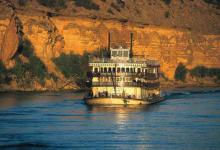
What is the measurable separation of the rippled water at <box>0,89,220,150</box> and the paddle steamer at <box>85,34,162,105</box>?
4.99ft

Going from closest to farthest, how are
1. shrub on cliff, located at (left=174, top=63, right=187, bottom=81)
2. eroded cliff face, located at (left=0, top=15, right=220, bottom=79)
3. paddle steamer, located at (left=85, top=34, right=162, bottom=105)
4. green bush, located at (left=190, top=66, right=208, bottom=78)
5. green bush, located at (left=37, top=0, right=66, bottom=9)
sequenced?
paddle steamer, located at (left=85, top=34, right=162, bottom=105) → eroded cliff face, located at (left=0, top=15, right=220, bottom=79) → green bush, located at (left=37, top=0, right=66, bottom=9) → shrub on cliff, located at (left=174, top=63, right=187, bottom=81) → green bush, located at (left=190, top=66, right=208, bottom=78)

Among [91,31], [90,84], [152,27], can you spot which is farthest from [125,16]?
[90,84]

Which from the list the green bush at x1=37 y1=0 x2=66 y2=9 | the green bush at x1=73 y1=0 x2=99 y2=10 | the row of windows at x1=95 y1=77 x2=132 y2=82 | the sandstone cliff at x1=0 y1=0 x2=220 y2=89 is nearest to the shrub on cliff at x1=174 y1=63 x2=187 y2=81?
the sandstone cliff at x1=0 y1=0 x2=220 y2=89

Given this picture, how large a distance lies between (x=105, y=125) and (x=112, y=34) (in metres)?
60.1

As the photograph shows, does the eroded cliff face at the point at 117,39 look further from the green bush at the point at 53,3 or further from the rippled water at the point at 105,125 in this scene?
the rippled water at the point at 105,125

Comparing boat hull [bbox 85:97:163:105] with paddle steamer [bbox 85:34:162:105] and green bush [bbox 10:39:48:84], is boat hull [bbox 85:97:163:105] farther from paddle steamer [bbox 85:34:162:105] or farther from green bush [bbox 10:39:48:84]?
green bush [bbox 10:39:48:84]

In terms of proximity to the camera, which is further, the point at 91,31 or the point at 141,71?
the point at 91,31

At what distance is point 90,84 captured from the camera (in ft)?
295

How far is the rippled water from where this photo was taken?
59156mm

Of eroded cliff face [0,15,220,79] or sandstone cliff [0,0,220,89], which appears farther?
eroded cliff face [0,15,220,79]

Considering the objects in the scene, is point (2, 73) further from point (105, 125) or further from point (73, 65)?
point (105, 125)

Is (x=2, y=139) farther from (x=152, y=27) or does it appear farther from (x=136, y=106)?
(x=152, y=27)

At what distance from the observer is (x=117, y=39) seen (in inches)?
5089

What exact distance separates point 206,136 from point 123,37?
67.8m
